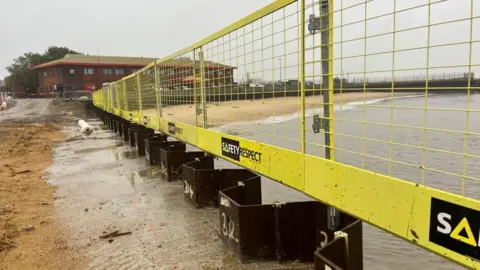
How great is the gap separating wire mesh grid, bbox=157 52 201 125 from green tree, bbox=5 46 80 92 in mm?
74794

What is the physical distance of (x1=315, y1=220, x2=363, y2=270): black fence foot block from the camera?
228 centimetres

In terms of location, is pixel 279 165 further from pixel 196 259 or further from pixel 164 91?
pixel 164 91

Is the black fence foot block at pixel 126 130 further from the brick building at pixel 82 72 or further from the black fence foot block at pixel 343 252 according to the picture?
the brick building at pixel 82 72

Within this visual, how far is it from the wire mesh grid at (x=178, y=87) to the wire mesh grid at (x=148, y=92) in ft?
1.96

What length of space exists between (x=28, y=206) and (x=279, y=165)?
13.7 ft

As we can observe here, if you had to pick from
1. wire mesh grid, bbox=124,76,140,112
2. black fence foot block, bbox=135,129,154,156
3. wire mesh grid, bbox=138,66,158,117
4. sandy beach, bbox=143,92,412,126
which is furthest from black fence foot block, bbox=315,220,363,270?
wire mesh grid, bbox=124,76,140,112

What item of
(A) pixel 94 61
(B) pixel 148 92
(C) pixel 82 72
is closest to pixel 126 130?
(B) pixel 148 92

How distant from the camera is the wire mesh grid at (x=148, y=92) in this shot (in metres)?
9.09

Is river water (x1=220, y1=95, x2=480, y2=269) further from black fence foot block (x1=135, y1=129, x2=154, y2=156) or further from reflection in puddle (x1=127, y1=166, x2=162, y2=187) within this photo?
black fence foot block (x1=135, y1=129, x2=154, y2=156)

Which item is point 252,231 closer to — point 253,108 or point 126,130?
point 253,108

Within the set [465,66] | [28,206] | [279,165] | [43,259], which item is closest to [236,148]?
[279,165]

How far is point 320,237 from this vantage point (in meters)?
3.40

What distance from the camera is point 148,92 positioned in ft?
31.8

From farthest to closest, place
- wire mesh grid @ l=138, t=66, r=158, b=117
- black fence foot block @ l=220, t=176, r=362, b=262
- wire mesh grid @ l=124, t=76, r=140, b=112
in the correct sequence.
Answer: wire mesh grid @ l=124, t=76, r=140, b=112, wire mesh grid @ l=138, t=66, r=158, b=117, black fence foot block @ l=220, t=176, r=362, b=262
